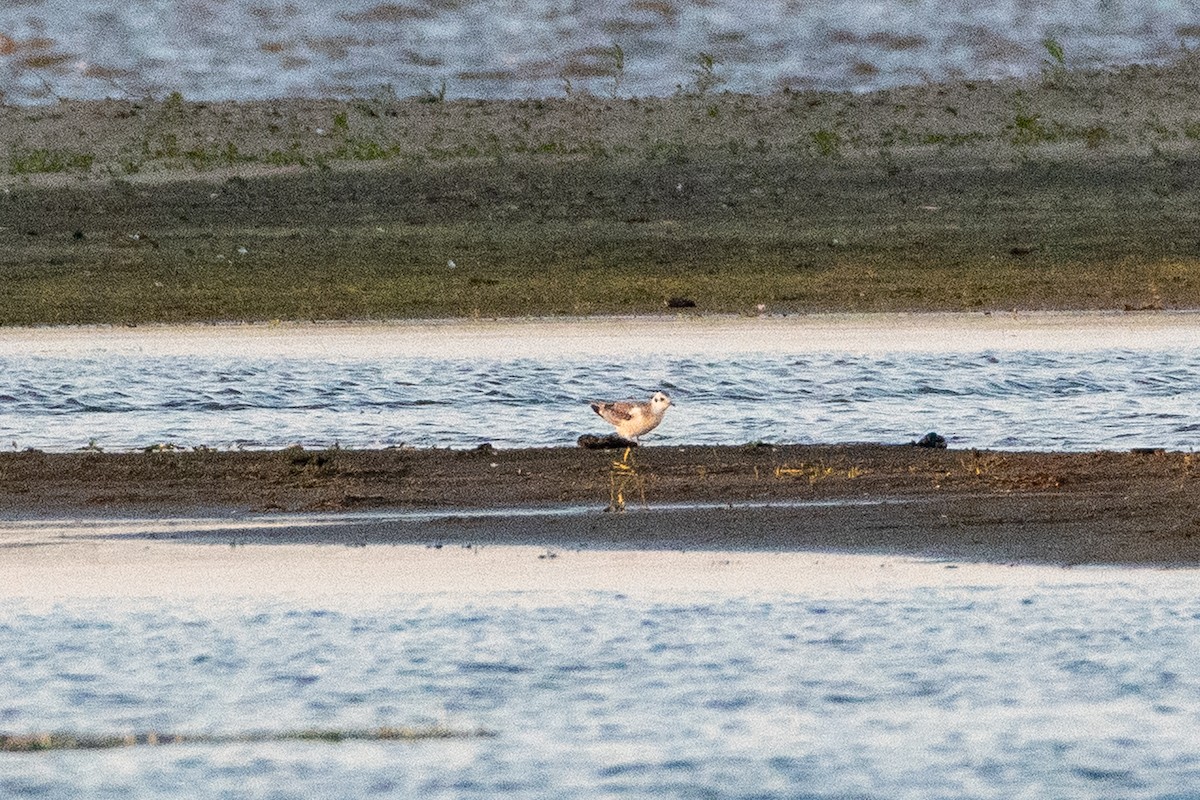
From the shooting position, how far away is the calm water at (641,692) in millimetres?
6930

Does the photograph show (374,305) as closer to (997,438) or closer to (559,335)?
(559,335)

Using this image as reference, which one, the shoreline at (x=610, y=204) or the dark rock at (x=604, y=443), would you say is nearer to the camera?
the dark rock at (x=604, y=443)

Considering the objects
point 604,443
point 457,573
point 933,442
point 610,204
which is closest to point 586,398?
point 604,443

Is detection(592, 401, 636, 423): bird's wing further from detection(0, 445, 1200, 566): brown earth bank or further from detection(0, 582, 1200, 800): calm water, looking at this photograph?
detection(0, 582, 1200, 800): calm water

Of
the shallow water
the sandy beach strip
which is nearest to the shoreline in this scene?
the shallow water

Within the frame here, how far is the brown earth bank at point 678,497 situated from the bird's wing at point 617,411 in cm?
21

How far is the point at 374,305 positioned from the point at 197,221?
7197 mm

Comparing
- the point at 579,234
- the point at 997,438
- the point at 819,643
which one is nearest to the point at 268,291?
the point at 579,234

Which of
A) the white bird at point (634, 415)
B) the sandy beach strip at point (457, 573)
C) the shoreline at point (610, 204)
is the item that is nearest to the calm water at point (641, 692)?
the sandy beach strip at point (457, 573)

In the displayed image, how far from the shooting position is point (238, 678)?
323 inches

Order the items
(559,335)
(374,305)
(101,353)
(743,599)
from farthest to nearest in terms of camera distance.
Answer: (374,305) → (559,335) → (101,353) → (743,599)

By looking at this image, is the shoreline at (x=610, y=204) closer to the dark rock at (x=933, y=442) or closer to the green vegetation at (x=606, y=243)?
the green vegetation at (x=606, y=243)

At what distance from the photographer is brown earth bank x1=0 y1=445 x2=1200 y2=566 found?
1093 cm

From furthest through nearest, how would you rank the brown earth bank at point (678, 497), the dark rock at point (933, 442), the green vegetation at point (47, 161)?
the green vegetation at point (47, 161) < the dark rock at point (933, 442) < the brown earth bank at point (678, 497)
